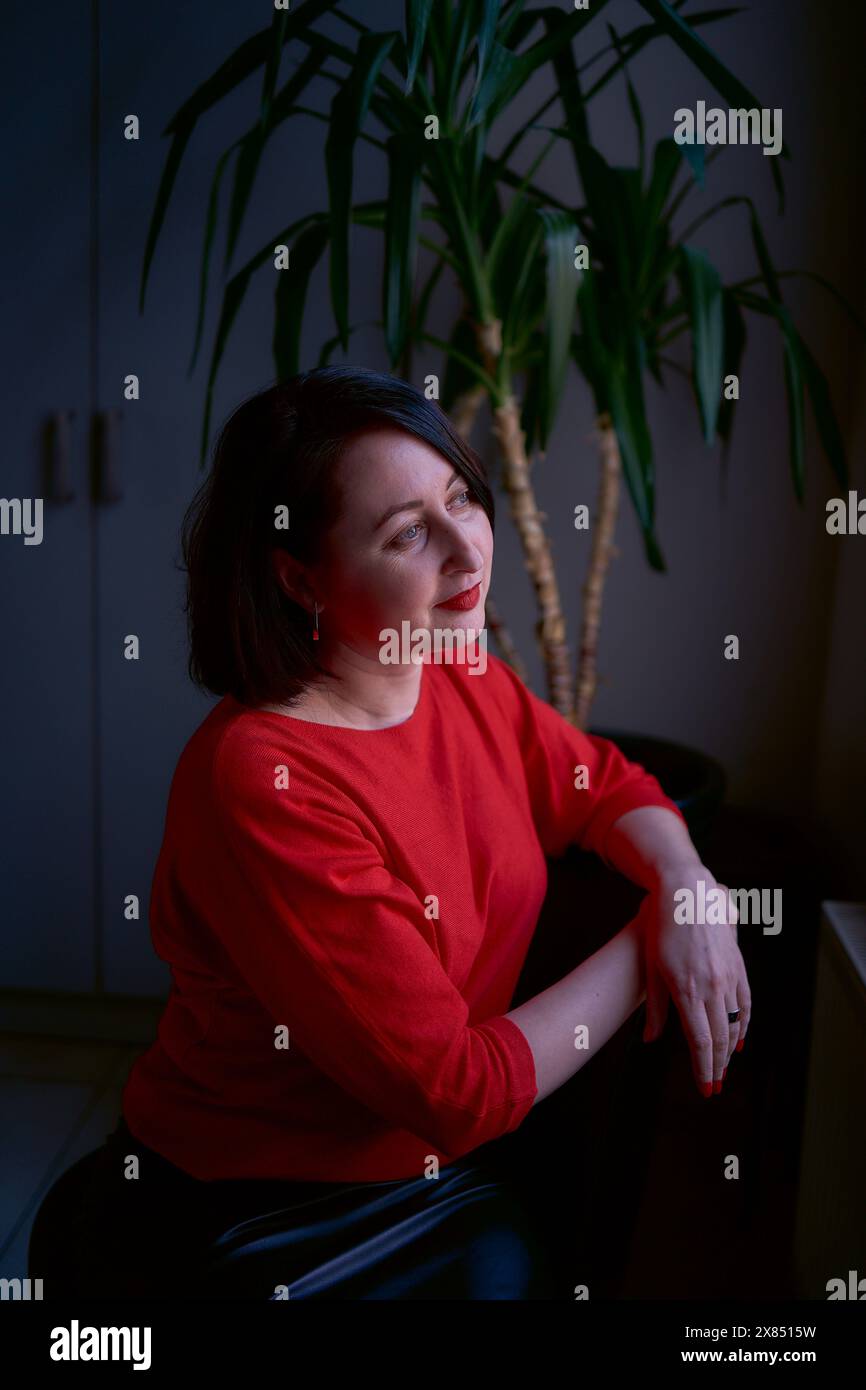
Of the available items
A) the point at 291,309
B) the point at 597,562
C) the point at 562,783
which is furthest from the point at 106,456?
the point at 562,783

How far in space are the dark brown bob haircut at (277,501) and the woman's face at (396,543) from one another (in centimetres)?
1

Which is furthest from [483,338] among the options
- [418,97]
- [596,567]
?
[596,567]

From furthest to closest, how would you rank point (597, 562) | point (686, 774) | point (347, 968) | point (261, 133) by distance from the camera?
point (597, 562) → point (686, 774) → point (261, 133) → point (347, 968)

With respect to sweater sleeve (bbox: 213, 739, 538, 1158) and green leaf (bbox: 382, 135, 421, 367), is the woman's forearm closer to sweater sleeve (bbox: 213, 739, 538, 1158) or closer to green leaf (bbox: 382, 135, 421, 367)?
sweater sleeve (bbox: 213, 739, 538, 1158)

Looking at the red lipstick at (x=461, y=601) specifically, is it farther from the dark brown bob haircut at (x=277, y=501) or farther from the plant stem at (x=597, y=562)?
the plant stem at (x=597, y=562)

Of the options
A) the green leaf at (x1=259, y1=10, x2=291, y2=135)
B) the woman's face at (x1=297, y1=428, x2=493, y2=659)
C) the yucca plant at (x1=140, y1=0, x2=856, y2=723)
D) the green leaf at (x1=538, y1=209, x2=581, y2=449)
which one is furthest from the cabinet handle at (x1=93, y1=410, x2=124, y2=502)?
the woman's face at (x1=297, y1=428, x2=493, y2=659)

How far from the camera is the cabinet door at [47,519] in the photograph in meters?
1.90

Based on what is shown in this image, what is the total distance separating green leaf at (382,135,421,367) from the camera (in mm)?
1233

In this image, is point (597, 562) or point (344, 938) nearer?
point (344, 938)

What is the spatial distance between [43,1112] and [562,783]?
1.31 meters

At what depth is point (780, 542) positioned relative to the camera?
1.96 meters

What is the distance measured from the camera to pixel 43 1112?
2.00 m

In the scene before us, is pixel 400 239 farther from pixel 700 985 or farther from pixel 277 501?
pixel 700 985
